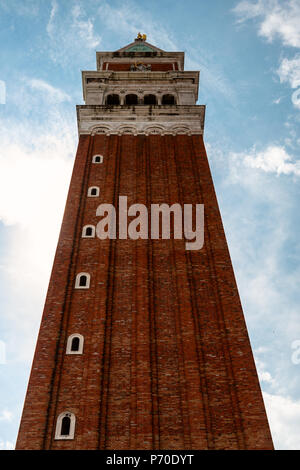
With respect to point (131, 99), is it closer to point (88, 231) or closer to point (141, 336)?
point (88, 231)

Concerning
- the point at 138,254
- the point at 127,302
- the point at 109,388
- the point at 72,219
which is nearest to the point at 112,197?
the point at 72,219

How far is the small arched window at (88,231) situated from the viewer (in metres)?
22.0

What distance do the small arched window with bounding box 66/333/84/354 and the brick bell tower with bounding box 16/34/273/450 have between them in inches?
1.6

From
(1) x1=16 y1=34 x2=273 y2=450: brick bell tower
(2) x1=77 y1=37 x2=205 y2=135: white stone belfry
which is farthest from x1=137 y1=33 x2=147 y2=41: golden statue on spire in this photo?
(1) x1=16 y1=34 x2=273 y2=450: brick bell tower

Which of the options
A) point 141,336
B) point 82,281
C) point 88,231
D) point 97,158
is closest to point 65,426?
point 141,336

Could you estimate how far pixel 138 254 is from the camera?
20969mm

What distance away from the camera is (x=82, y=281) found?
19.7 m

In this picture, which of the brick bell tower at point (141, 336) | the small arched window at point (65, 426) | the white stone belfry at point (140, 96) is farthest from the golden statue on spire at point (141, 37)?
the small arched window at point (65, 426)

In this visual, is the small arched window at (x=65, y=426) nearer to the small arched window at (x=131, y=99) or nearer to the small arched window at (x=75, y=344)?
the small arched window at (x=75, y=344)

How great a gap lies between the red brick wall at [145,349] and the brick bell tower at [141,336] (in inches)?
1.4

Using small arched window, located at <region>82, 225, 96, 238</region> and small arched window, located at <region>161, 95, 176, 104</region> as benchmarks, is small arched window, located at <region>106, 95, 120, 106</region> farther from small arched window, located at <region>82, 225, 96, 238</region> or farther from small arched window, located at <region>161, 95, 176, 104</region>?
small arched window, located at <region>82, 225, 96, 238</region>

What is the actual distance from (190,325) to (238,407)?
3.42m

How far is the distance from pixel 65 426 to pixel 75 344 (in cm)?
300

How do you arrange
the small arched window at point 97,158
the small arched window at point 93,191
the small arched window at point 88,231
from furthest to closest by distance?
the small arched window at point 97,158, the small arched window at point 93,191, the small arched window at point 88,231
